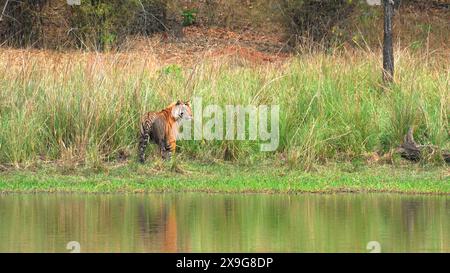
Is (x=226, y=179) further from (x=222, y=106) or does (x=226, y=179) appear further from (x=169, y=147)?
(x=222, y=106)

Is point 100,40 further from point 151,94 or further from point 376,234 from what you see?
point 376,234

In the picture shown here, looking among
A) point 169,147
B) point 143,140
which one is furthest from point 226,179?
point 143,140

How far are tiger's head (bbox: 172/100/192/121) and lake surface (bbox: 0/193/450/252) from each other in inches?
108

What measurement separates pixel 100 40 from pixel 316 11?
17.5 feet

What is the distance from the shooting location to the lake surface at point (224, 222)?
Result: 11836mm

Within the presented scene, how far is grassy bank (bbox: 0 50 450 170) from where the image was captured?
57.8 feet

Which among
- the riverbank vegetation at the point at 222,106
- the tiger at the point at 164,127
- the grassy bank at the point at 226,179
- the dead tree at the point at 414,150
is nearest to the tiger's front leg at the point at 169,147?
the tiger at the point at 164,127

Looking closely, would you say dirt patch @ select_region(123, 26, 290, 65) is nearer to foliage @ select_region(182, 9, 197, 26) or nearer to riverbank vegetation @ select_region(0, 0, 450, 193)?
foliage @ select_region(182, 9, 197, 26)

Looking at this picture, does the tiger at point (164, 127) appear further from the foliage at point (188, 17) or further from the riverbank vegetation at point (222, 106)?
the foliage at point (188, 17)

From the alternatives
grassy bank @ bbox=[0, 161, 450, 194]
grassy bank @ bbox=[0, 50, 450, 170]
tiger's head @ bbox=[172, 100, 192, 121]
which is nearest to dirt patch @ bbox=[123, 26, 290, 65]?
grassy bank @ bbox=[0, 50, 450, 170]

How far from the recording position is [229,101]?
18.4 m

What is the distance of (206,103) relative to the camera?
18.5 m

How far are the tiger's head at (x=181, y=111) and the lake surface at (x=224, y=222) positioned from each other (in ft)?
8.98
